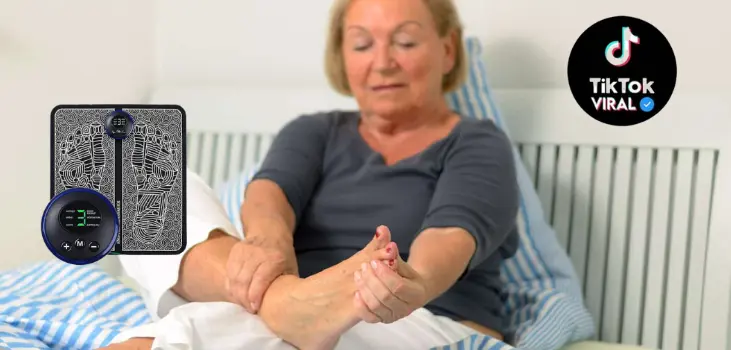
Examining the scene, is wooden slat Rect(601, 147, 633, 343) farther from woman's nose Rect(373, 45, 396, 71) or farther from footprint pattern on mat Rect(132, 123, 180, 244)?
footprint pattern on mat Rect(132, 123, 180, 244)

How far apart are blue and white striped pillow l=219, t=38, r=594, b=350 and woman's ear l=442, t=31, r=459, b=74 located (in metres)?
0.06

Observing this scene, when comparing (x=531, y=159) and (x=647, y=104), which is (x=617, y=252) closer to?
(x=531, y=159)

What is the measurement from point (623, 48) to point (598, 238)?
0.92ft

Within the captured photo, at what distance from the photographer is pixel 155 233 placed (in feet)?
1.45

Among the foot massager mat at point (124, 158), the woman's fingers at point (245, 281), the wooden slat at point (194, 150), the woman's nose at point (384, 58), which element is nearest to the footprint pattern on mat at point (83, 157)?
the foot massager mat at point (124, 158)

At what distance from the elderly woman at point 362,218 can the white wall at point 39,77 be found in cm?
9

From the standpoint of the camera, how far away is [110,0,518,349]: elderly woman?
1.49 ft

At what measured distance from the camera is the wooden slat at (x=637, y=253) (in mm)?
694

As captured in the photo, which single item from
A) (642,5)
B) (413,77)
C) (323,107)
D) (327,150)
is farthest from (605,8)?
(323,107)

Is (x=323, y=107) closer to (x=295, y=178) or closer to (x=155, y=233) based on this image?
(x=295, y=178)

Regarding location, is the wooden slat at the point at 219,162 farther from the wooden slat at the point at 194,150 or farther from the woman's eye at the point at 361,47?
the woman's eye at the point at 361,47

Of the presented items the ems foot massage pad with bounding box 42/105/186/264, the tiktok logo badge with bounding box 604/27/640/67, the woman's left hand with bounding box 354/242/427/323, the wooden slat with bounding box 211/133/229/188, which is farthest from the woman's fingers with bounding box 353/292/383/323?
the wooden slat with bounding box 211/133/229/188

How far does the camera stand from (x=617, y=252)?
0.71 metres

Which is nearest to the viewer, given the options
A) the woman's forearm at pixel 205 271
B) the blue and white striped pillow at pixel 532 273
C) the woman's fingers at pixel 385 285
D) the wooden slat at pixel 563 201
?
the woman's fingers at pixel 385 285
